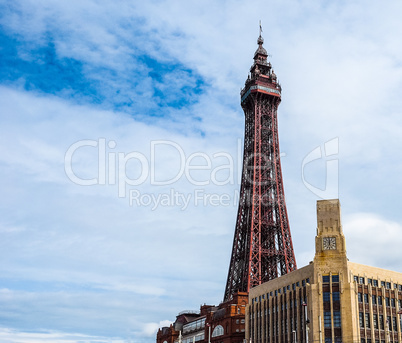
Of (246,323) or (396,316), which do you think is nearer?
(396,316)

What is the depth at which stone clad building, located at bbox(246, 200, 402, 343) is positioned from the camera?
246 feet

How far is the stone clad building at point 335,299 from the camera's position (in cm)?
7512

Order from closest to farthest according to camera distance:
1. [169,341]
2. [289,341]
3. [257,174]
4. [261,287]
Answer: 1. [289,341]
2. [261,287]
3. [169,341]
4. [257,174]

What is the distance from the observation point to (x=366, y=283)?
258 ft

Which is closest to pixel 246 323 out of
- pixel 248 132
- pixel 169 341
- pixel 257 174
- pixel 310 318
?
pixel 310 318

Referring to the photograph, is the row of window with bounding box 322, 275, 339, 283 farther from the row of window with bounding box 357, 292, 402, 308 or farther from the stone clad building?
the row of window with bounding box 357, 292, 402, 308

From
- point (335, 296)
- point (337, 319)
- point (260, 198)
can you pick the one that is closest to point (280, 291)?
point (335, 296)

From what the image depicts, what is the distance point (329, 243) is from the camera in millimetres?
80062

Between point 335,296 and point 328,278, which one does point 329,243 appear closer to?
point 328,278

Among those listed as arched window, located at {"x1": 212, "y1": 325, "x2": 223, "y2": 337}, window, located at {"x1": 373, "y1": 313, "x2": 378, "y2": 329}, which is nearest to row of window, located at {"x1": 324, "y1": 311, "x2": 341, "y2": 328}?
window, located at {"x1": 373, "y1": 313, "x2": 378, "y2": 329}

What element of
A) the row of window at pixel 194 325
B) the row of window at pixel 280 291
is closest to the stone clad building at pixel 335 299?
the row of window at pixel 280 291

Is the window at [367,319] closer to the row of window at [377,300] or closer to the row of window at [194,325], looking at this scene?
the row of window at [377,300]

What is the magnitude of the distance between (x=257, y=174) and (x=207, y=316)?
4140cm

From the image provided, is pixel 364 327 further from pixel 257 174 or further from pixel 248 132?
pixel 248 132
